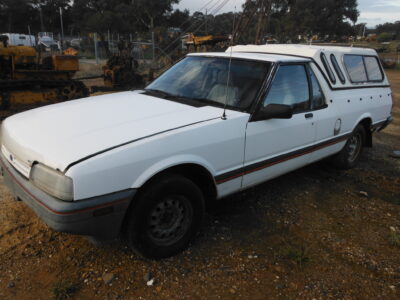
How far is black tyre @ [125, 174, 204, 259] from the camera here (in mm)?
2629

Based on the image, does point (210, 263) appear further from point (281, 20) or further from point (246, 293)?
point (281, 20)

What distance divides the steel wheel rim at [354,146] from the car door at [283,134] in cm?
151

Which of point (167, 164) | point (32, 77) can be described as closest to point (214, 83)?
point (167, 164)

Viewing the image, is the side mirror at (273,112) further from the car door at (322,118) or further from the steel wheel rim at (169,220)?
the steel wheel rim at (169,220)

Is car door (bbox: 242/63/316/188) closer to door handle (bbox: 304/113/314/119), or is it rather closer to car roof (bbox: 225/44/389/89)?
door handle (bbox: 304/113/314/119)

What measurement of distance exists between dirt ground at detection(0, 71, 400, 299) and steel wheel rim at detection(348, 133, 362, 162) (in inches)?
50.3

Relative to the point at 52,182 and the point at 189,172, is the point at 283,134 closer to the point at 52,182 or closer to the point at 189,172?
the point at 189,172

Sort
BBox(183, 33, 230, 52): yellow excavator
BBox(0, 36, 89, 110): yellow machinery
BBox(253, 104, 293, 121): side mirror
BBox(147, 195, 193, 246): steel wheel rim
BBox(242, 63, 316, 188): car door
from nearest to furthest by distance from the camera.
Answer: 1. BBox(147, 195, 193, 246): steel wheel rim
2. BBox(253, 104, 293, 121): side mirror
3. BBox(242, 63, 316, 188): car door
4. BBox(0, 36, 89, 110): yellow machinery
5. BBox(183, 33, 230, 52): yellow excavator

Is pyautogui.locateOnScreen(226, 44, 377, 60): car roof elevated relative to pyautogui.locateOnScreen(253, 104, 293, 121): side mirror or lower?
elevated

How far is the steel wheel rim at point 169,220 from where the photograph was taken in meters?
2.80

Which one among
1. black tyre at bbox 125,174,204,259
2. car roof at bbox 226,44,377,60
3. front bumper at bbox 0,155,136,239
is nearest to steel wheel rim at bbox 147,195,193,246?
black tyre at bbox 125,174,204,259

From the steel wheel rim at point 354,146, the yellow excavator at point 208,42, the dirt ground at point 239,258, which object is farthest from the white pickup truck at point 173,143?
the yellow excavator at point 208,42

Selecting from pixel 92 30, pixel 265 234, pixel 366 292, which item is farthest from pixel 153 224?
pixel 92 30

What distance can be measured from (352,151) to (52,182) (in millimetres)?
4656
